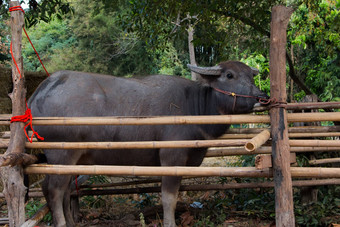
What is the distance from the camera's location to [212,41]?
653cm

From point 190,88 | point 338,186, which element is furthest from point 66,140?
point 338,186

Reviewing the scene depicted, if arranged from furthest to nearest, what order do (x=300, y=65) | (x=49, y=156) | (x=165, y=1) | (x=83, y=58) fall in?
(x=83, y=58) < (x=300, y=65) < (x=165, y=1) < (x=49, y=156)

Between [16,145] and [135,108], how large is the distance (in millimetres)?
1329

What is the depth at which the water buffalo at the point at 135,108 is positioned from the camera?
3.93 metres

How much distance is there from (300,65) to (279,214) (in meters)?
9.81

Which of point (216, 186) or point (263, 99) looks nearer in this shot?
point (263, 99)

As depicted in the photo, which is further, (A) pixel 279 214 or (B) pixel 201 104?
(B) pixel 201 104

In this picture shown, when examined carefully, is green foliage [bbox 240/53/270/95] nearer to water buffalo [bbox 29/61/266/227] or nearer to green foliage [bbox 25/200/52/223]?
water buffalo [bbox 29/61/266/227]

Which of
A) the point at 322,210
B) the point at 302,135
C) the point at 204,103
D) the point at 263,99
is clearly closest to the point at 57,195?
the point at 204,103

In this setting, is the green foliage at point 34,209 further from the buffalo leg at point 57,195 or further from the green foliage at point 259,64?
the green foliage at point 259,64

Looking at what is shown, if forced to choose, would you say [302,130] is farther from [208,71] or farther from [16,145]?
[16,145]

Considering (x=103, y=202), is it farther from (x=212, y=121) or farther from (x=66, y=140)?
(x=212, y=121)

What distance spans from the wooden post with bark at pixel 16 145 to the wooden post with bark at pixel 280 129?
2318 mm

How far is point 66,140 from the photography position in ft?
12.9
